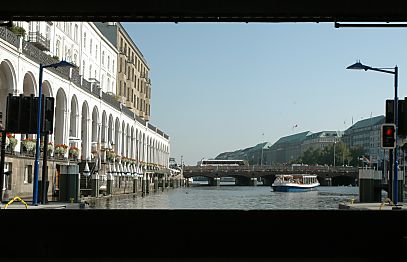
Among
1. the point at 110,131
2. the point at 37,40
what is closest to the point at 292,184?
the point at 110,131

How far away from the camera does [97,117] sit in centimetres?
7362

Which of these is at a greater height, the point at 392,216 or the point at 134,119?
the point at 134,119

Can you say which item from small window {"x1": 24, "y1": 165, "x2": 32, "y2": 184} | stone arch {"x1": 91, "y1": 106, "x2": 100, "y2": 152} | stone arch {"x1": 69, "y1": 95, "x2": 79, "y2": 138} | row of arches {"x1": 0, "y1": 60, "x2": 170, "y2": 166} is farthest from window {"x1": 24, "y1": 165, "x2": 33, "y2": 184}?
stone arch {"x1": 91, "y1": 106, "x2": 100, "y2": 152}

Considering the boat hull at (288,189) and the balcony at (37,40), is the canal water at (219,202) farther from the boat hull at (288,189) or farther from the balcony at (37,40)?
the boat hull at (288,189)

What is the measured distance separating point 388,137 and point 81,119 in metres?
50.3

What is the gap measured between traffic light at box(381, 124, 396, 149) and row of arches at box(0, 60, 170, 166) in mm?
31075

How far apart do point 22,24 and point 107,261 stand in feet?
166

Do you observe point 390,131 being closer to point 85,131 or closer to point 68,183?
point 68,183

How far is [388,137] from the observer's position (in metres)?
21.8

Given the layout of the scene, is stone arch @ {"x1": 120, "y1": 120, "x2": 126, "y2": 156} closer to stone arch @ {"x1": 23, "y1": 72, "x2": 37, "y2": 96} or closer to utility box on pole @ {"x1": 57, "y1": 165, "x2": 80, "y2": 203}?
stone arch @ {"x1": 23, "y1": 72, "x2": 37, "y2": 96}
